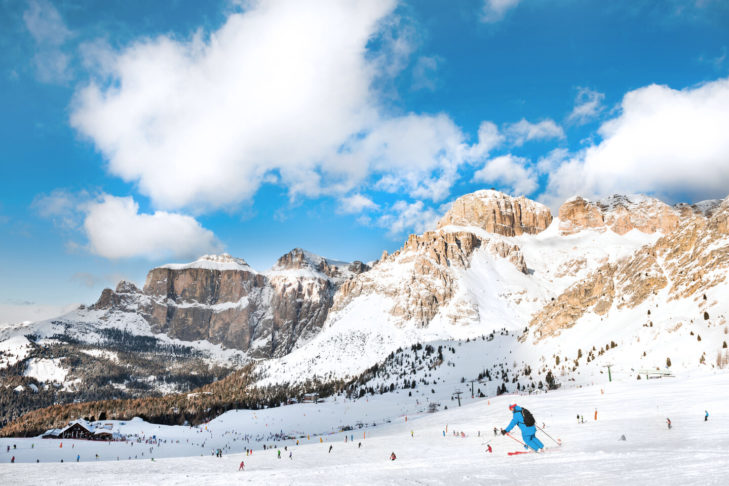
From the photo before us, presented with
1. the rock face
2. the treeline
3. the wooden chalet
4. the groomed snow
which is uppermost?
the rock face

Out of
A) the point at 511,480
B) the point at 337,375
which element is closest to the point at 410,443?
the point at 511,480

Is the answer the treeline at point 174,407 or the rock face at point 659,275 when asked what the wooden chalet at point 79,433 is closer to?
the treeline at point 174,407

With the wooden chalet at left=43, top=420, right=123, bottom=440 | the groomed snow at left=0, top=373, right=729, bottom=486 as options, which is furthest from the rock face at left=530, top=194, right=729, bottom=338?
the wooden chalet at left=43, top=420, right=123, bottom=440

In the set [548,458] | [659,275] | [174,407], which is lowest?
[174,407]

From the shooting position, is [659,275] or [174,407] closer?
[659,275]

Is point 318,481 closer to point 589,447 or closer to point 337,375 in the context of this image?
point 589,447

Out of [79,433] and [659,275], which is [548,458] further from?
[79,433]

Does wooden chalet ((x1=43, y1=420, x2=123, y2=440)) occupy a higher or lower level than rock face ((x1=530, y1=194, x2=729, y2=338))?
lower

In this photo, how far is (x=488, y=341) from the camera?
139 meters

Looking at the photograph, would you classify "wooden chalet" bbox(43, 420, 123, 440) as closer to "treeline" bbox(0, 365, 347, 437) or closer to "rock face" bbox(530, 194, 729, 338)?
"treeline" bbox(0, 365, 347, 437)

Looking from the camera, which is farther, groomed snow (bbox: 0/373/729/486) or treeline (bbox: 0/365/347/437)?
treeline (bbox: 0/365/347/437)

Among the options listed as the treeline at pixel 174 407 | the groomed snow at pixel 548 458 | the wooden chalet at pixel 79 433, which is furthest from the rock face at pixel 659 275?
the wooden chalet at pixel 79 433

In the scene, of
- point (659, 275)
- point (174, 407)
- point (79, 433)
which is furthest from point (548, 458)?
point (174, 407)

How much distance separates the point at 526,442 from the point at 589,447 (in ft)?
9.29
